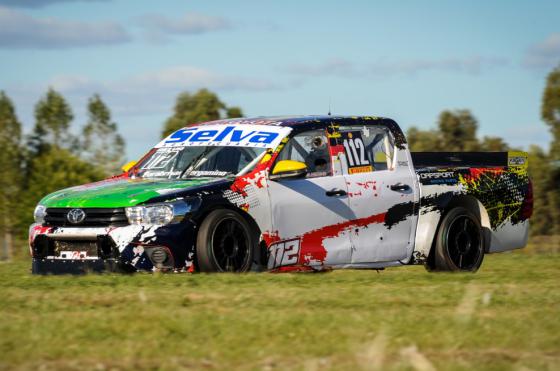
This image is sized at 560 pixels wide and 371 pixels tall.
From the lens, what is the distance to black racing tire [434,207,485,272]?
11.7m

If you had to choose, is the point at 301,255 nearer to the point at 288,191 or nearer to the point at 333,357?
the point at 288,191

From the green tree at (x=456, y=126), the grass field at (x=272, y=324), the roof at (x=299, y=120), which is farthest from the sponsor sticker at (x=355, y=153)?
the green tree at (x=456, y=126)

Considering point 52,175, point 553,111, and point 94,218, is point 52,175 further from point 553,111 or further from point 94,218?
point 94,218

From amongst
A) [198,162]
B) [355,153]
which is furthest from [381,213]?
[198,162]

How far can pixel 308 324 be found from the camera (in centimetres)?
689

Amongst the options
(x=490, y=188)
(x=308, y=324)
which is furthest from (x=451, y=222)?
(x=308, y=324)

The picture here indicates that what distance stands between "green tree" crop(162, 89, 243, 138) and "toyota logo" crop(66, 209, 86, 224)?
3545 inches

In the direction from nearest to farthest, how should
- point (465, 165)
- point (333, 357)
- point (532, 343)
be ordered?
point (333, 357)
point (532, 343)
point (465, 165)

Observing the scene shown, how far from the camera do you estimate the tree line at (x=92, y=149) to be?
87312 mm

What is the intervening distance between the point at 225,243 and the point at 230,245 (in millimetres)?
71

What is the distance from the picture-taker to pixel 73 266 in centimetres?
1001

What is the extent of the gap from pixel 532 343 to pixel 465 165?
6.37 meters

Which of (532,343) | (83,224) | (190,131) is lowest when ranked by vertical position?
(532,343)

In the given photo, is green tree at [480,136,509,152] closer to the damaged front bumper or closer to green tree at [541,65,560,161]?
green tree at [541,65,560,161]
